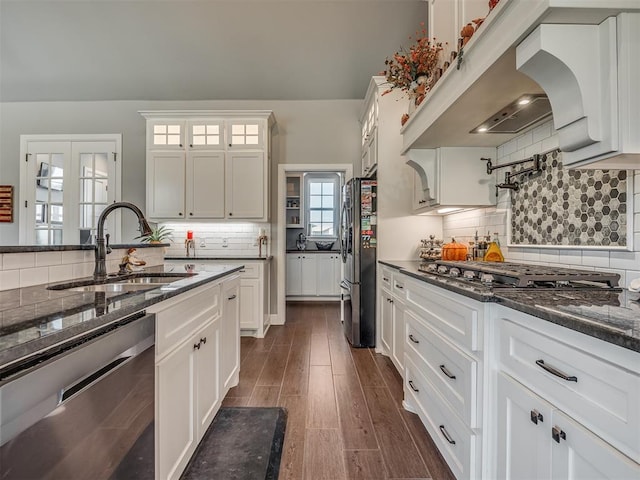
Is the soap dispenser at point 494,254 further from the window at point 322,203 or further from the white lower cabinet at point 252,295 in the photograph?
the window at point 322,203

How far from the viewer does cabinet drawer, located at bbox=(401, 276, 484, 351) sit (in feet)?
3.87

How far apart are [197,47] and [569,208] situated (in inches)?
157

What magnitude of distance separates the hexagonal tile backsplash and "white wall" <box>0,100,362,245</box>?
257cm

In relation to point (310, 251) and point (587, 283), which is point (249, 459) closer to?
point (587, 283)

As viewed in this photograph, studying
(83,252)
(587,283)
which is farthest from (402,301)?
(83,252)

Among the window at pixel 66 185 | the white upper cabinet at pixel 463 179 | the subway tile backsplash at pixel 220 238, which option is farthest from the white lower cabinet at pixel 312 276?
the white upper cabinet at pixel 463 179

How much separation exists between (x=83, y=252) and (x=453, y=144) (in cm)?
237

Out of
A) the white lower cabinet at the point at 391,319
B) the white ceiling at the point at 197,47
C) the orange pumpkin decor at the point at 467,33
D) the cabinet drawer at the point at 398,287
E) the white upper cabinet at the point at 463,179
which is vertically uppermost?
the white ceiling at the point at 197,47

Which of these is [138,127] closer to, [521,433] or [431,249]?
[431,249]

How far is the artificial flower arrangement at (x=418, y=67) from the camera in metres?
1.96

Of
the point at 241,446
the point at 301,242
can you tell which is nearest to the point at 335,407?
the point at 241,446

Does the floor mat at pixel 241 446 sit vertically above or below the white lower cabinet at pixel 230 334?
below

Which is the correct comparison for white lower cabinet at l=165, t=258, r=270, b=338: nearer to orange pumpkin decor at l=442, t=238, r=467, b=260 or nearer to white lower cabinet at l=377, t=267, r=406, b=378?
white lower cabinet at l=377, t=267, r=406, b=378

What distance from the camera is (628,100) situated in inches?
37.0
